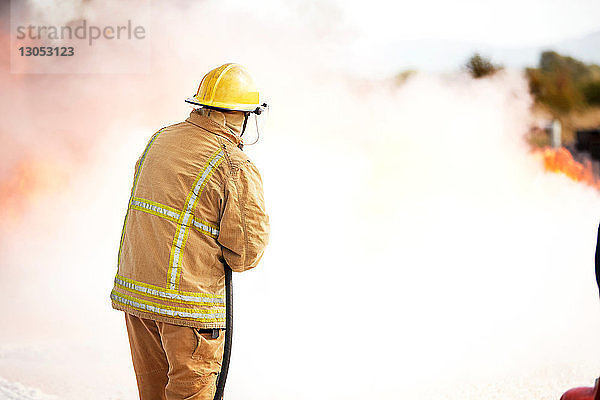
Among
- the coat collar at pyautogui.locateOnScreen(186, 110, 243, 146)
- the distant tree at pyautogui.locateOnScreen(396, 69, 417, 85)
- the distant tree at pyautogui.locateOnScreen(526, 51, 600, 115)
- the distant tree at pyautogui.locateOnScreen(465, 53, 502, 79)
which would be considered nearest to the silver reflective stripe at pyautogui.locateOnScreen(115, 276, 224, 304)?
the coat collar at pyautogui.locateOnScreen(186, 110, 243, 146)

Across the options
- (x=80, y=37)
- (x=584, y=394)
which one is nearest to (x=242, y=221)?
(x=584, y=394)

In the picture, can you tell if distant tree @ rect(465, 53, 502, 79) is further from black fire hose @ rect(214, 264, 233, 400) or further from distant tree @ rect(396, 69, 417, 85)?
black fire hose @ rect(214, 264, 233, 400)

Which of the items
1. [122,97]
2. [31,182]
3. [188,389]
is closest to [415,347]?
[188,389]

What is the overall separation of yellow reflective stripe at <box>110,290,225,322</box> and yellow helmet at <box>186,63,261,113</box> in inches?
30.4

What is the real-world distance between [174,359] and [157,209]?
55cm

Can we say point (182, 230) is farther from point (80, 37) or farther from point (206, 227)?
point (80, 37)

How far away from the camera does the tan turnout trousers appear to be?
2.37 m

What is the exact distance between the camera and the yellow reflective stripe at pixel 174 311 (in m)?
2.35

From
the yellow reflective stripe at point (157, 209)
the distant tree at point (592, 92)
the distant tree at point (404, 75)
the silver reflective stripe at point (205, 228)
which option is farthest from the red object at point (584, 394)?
the distant tree at point (592, 92)

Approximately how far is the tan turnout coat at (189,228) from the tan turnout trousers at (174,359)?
0.20ft

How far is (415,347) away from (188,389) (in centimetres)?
219

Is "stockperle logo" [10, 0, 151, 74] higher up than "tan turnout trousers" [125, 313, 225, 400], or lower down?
→ higher up

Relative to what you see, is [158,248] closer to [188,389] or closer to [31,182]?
[188,389]

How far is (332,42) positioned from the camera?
557 cm
